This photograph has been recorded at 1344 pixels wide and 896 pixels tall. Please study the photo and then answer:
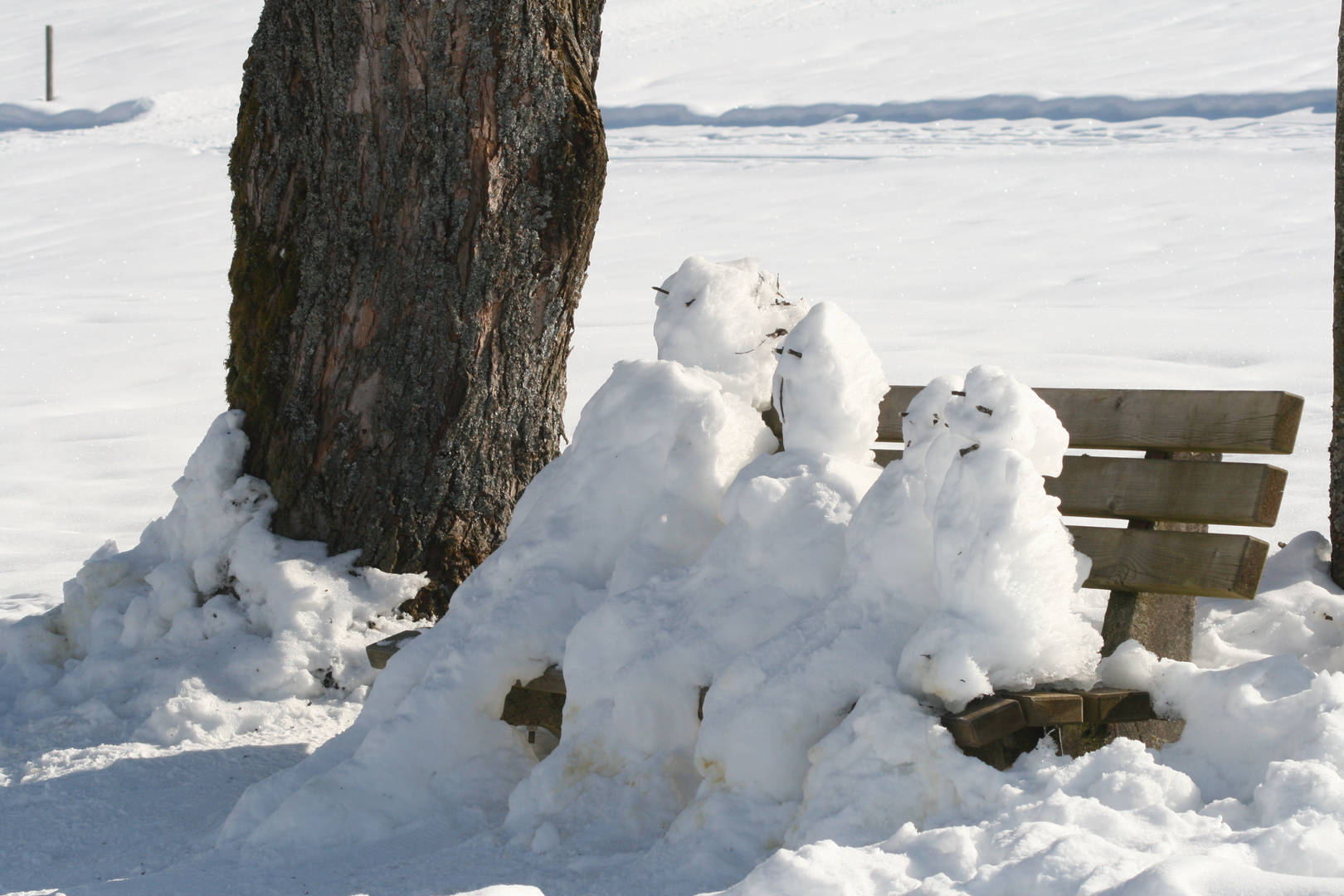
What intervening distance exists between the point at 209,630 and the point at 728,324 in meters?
1.90

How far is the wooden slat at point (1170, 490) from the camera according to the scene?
2762 mm

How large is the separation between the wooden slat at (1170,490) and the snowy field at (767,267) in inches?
23.1

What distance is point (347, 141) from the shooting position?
3889 millimetres

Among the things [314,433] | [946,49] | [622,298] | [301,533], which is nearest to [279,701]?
[301,533]

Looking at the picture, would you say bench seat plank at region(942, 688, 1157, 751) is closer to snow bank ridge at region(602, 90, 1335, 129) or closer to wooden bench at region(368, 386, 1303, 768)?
wooden bench at region(368, 386, 1303, 768)

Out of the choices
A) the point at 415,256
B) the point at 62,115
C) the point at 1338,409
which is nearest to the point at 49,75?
the point at 62,115

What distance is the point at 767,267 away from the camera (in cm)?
1117

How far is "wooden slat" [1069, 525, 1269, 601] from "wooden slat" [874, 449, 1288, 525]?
2.1 inches

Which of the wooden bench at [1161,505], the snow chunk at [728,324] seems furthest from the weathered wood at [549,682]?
the snow chunk at [728,324]

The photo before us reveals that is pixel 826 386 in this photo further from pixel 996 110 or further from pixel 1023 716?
pixel 996 110

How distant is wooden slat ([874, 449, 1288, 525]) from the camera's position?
276 cm

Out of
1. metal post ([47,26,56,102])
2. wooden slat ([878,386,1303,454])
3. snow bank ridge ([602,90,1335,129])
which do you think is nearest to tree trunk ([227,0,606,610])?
wooden slat ([878,386,1303,454])

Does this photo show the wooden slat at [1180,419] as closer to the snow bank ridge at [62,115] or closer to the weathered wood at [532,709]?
the weathered wood at [532,709]

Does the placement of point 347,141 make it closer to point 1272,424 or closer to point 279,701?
point 279,701
